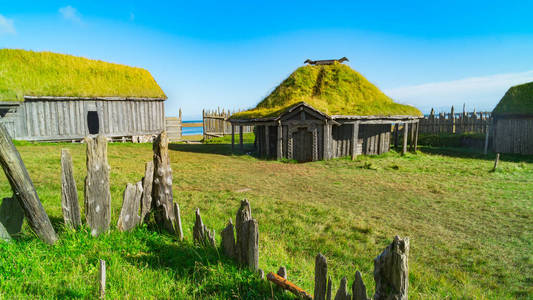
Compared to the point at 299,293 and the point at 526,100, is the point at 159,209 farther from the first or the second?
the point at 526,100

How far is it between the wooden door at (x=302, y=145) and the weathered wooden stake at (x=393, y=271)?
13.9m

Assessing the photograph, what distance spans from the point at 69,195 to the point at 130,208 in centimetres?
75

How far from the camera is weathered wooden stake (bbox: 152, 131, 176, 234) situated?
169 inches

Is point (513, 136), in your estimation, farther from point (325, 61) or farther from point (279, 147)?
point (279, 147)

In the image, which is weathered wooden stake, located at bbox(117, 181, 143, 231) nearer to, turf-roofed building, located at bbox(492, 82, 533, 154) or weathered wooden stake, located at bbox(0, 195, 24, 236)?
weathered wooden stake, located at bbox(0, 195, 24, 236)

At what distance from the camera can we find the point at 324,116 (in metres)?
15.4

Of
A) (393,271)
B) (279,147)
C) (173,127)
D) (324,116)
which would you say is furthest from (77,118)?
(393,271)

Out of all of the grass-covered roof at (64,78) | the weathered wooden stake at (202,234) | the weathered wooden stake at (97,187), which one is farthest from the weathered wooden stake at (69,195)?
the grass-covered roof at (64,78)

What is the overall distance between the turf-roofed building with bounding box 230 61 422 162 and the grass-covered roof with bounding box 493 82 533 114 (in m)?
5.65

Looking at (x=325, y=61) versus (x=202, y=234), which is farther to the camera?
(x=325, y=61)

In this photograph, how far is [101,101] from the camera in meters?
20.8

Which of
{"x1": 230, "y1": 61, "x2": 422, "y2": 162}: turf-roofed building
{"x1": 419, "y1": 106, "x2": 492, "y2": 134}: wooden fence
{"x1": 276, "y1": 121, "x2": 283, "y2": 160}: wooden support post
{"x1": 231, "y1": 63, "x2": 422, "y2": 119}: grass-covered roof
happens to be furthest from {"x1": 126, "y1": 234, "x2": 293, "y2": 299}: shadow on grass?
{"x1": 419, "y1": 106, "x2": 492, "y2": 134}: wooden fence

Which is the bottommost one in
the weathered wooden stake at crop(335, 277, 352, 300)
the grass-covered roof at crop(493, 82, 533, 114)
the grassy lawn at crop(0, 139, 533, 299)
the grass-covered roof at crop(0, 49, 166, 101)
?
the grassy lawn at crop(0, 139, 533, 299)

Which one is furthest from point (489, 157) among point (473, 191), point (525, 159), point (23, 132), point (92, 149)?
point (23, 132)
